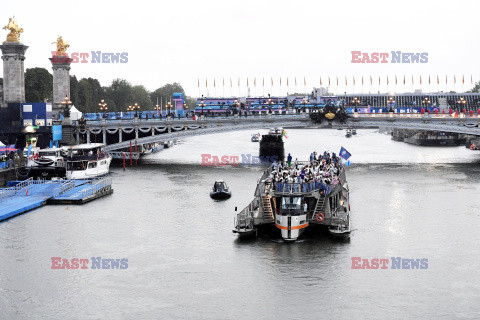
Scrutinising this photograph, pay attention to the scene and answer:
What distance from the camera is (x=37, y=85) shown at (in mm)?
152875

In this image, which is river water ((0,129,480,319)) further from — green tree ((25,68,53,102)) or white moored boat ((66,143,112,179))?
green tree ((25,68,53,102))

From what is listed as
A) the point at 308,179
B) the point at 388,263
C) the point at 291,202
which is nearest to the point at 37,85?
the point at 308,179

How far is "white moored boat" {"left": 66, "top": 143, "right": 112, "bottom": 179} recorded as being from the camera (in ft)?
266

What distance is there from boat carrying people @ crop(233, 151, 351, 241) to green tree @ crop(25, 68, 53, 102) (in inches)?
4213

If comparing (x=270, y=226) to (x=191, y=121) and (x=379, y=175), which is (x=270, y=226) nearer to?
(x=379, y=175)

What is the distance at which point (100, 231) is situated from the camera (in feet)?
177

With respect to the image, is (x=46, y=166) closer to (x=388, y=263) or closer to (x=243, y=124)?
(x=243, y=124)

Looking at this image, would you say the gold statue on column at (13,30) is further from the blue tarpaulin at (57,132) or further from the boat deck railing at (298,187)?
the boat deck railing at (298,187)

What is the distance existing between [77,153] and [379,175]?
3761cm

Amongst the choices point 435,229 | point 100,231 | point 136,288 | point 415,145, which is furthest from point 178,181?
point 415,145

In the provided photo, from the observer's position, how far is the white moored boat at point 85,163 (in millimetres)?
81000

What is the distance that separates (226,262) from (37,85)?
11894cm

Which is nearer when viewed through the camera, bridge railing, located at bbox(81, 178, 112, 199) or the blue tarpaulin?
bridge railing, located at bbox(81, 178, 112, 199)

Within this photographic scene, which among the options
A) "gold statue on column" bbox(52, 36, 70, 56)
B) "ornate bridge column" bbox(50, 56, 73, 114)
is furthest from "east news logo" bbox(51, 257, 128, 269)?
"gold statue on column" bbox(52, 36, 70, 56)
